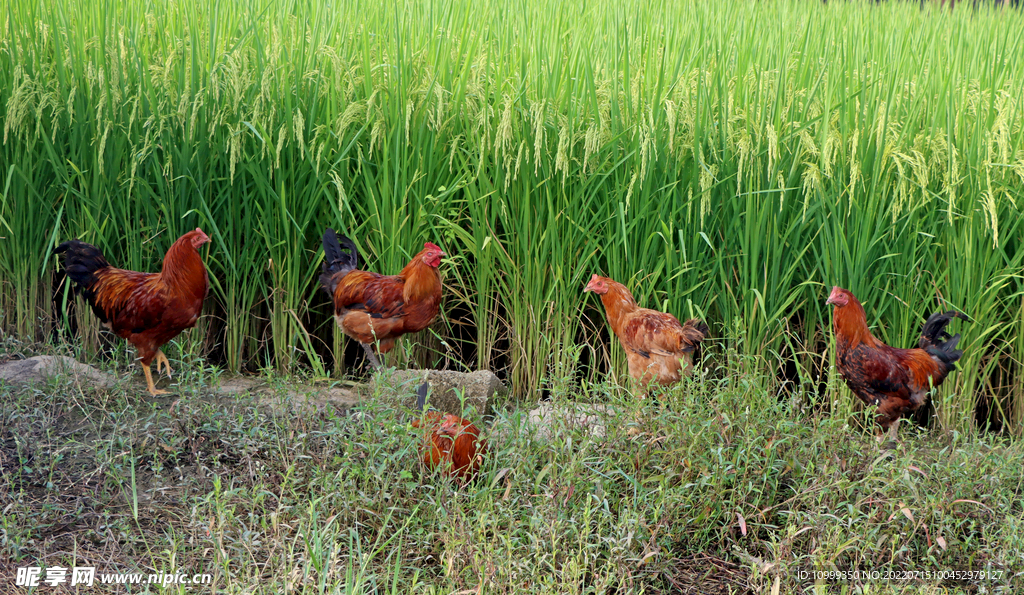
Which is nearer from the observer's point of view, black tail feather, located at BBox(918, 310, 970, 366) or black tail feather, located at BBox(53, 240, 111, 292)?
black tail feather, located at BBox(918, 310, 970, 366)

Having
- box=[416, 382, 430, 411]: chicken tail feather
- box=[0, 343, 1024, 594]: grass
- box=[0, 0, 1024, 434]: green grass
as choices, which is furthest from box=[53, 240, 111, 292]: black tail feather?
box=[416, 382, 430, 411]: chicken tail feather

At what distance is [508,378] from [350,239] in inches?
37.1

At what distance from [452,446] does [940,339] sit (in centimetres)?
194

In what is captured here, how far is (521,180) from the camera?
3203 mm

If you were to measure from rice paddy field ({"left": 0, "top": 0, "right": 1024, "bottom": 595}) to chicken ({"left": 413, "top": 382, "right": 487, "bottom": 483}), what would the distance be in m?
0.08

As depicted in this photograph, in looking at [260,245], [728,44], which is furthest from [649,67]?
[260,245]

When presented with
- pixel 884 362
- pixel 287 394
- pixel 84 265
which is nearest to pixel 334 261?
pixel 287 394

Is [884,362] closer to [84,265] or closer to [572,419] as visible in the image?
[572,419]

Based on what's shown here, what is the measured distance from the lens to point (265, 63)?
11.1 feet

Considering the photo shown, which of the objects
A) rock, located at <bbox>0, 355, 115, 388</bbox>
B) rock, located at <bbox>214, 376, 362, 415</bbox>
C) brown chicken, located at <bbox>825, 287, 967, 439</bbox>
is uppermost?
brown chicken, located at <bbox>825, 287, 967, 439</bbox>

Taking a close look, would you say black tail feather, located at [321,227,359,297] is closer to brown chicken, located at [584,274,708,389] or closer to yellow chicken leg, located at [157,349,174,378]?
yellow chicken leg, located at [157,349,174,378]

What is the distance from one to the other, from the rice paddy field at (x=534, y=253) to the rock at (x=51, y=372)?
0.10 meters

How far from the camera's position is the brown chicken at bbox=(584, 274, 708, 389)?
2877mm

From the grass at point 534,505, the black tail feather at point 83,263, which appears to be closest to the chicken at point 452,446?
the grass at point 534,505
